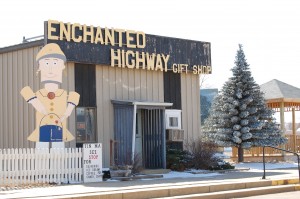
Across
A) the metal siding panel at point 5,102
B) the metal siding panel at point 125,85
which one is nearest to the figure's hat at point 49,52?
the metal siding panel at point 5,102

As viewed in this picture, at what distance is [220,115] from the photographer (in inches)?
1164

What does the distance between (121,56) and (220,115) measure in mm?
8846

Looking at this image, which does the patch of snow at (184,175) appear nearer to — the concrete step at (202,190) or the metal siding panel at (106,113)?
the metal siding panel at (106,113)

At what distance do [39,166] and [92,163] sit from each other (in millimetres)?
1789

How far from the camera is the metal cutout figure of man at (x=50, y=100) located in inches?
803

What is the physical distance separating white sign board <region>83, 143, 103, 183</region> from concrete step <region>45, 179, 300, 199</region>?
2870mm

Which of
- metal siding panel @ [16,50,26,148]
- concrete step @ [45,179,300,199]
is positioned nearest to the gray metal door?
metal siding panel @ [16,50,26,148]

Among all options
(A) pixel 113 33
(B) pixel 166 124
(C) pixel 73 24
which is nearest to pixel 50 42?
(C) pixel 73 24

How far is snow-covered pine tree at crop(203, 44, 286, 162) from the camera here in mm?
28781

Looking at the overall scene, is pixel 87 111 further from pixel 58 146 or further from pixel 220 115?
pixel 220 115

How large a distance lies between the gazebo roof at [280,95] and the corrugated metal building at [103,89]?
33.3 ft

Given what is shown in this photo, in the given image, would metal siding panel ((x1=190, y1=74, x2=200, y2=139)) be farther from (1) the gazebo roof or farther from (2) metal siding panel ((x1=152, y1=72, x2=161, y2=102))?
(1) the gazebo roof

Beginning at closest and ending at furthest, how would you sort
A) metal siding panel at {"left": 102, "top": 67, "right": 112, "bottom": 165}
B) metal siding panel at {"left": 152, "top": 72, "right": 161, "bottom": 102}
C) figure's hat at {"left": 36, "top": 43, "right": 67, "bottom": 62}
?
1. figure's hat at {"left": 36, "top": 43, "right": 67, "bottom": 62}
2. metal siding panel at {"left": 102, "top": 67, "right": 112, "bottom": 165}
3. metal siding panel at {"left": 152, "top": 72, "right": 161, "bottom": 102}

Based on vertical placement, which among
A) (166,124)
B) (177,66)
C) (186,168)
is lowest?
(186,168)
